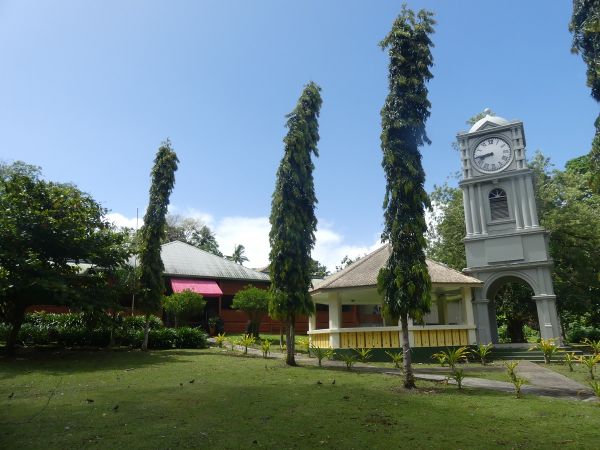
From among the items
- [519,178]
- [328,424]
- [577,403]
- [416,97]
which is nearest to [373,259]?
[519,178]

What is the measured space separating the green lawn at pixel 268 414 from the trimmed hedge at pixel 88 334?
6.75 m

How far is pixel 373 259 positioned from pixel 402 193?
9302mm

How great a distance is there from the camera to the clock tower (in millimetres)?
20500

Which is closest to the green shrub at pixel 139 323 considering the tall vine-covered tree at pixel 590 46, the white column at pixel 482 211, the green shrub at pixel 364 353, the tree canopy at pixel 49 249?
the tree canopy at pixel 49 249

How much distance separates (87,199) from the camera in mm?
18516

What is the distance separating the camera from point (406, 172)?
11.8m

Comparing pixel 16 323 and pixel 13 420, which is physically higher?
pixel 16 323

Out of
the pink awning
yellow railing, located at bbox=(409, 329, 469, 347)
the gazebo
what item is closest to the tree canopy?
the gazebo

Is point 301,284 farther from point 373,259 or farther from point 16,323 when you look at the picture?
point 16,323

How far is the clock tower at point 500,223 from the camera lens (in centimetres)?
2050

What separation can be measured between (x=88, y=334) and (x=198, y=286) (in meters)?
9.48

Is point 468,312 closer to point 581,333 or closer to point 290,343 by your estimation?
point 290,343

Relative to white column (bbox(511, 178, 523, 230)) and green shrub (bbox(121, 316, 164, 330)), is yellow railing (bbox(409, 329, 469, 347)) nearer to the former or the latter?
white column (bbox(511, 178, 523, 230))

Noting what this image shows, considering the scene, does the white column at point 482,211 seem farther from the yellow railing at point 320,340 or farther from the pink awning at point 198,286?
the pink awning at point 198,286
